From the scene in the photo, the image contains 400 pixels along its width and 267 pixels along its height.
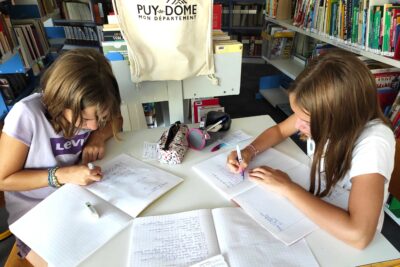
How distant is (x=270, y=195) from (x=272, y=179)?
48 millimetres

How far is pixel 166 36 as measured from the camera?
1067 mm

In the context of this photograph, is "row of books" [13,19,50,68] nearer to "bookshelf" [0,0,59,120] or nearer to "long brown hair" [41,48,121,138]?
"bookshelf" [0,0,59,120]

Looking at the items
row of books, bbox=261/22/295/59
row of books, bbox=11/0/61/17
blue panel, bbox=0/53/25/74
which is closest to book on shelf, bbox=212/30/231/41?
blue panel, bbox=0/53/25/74

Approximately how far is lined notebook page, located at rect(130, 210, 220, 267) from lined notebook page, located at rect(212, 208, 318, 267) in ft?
0.09

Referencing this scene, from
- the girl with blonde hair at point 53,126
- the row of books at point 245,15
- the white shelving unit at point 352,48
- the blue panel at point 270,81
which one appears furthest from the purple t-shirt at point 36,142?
the row of books at point 245,15

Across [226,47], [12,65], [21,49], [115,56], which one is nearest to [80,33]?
[21,49]

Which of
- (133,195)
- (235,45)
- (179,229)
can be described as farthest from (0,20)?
(179,229)

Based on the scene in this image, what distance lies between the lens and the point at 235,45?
122 cm

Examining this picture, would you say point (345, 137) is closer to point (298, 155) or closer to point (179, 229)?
point (298, 155)

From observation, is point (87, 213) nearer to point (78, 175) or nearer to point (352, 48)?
point (78, 175)

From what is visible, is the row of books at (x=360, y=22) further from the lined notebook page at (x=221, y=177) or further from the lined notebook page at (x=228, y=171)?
the lined notebook page at (x=221, y=177)

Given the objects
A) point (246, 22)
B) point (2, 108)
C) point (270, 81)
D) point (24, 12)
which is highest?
point (24, 12)

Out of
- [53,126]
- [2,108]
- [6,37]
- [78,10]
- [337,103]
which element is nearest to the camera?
[337,103]

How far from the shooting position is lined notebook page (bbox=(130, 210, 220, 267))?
26.3 inches
